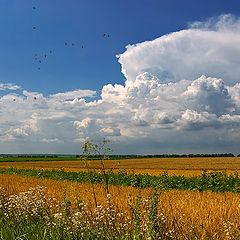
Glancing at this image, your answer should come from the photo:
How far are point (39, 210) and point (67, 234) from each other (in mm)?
3076

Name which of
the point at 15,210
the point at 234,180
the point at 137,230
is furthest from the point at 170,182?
the point at 137,230

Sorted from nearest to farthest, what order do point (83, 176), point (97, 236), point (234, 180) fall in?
1. point (97, 236)
2. point (234, 180)
3. point (83, 176)

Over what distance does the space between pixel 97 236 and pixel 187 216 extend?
721 cm

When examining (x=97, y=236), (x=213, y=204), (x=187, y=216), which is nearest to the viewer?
(x=97, y=236)

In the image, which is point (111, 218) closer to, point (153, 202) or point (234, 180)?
point (153, 202)

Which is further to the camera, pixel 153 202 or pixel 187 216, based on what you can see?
pixel 187 216

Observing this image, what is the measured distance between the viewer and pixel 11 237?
25.2 feet

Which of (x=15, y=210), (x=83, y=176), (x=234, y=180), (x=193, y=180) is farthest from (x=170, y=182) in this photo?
(x=15, y=210)

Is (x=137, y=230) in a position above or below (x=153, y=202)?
below

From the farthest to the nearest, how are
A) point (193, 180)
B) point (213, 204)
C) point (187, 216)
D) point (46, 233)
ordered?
point (193, 180)
point (213, 204)
point (187, 216)
point (46, 233)

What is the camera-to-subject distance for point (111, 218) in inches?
302

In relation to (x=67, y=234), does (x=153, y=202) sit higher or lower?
higher

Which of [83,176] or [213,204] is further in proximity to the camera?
[83,176]

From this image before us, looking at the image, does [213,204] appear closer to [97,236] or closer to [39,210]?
[39,210]
